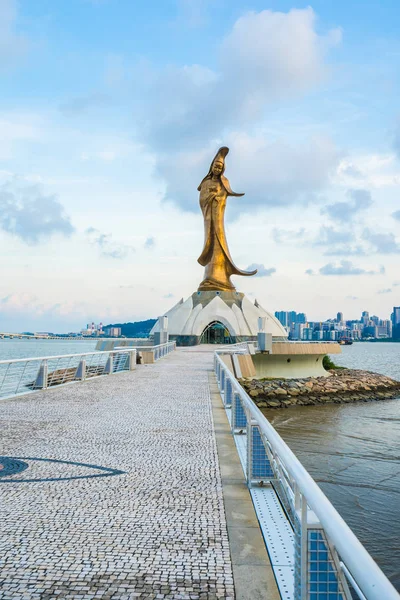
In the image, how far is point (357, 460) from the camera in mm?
13508

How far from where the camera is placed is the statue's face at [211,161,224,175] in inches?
1785

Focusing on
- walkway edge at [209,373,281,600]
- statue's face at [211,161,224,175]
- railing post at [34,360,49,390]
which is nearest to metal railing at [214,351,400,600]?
walkway edge at [209,373,281,600]

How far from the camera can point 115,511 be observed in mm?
4188

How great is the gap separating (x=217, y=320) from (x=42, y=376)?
30.8 m

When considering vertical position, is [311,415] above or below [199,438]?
below

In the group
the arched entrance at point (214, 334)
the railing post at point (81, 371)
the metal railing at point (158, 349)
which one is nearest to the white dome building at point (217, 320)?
the arched entrance at point (214, 334)

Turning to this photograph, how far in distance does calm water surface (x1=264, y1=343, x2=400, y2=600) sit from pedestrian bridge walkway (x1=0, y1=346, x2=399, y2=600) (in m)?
2.67

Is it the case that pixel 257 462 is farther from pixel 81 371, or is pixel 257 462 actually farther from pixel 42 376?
pixel 81 371

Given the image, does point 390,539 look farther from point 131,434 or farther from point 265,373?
point 265,373

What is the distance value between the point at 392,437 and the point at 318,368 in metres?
15.1

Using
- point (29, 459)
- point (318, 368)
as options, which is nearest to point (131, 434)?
point (29, 459)

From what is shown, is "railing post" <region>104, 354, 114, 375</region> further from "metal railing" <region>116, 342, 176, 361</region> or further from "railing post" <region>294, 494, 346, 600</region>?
"railing post" <region>294, 494, 346, 600</region>

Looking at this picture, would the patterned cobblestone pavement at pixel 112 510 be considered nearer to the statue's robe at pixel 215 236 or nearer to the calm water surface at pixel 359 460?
the calm water surface at pixel 359 460

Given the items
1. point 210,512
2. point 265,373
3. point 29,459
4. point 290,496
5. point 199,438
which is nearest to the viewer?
point 290,496
